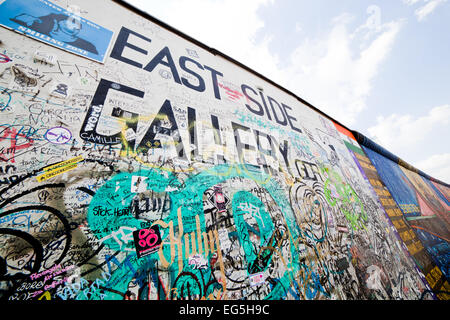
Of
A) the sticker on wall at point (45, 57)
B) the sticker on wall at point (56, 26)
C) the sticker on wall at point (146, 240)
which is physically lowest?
the sticker on wall at point (146, 240)

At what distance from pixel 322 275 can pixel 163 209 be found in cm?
201

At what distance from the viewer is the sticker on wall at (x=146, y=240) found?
1129mm

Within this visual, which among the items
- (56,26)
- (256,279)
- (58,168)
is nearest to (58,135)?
(58,168)

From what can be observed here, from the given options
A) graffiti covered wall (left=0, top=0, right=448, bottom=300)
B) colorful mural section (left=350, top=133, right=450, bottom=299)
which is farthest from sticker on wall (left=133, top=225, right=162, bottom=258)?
colorful mural section (left=350, top=133, right=450, bottom=299)

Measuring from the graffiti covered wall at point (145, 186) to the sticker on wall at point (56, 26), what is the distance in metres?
0.01

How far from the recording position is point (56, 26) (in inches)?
62.1

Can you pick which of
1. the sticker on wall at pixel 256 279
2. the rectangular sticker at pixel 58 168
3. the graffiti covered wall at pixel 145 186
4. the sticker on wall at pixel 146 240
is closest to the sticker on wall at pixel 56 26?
the graffiti covered wall at pixel 145 186

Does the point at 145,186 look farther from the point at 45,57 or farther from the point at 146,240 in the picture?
the point at 45,57

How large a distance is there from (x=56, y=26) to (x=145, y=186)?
6.36ft

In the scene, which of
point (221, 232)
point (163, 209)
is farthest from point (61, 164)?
point (221, 232)

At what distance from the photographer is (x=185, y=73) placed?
7.57ft

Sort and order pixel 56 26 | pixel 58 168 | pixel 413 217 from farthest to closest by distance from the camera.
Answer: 1. pixel 413 217
2. pixel 56 26
3. pixel 58 168

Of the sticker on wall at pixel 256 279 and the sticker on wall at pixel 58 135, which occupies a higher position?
the sticker on wall at pixel 58 135

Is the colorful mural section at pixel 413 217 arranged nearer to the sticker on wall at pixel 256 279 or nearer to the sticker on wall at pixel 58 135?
the sticker on wall at pixel 256 279
